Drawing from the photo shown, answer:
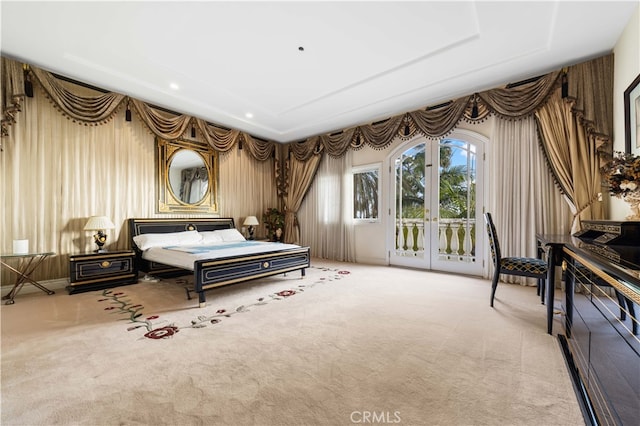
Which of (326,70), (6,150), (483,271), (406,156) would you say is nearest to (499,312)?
(483,271)

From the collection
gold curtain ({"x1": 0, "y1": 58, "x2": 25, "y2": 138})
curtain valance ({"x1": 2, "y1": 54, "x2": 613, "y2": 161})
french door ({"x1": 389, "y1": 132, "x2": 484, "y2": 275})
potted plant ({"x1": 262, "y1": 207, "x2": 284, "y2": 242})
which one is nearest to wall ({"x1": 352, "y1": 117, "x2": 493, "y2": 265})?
french door ({"x1": 389, "y1": 132, "x2": 484, "y2": 275})

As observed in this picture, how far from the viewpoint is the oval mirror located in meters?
4.91

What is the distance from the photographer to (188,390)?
1.48m

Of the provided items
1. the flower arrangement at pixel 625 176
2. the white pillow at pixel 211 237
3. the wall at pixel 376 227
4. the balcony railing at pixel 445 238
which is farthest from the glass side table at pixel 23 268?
the flower arrangement at pixel 625 176

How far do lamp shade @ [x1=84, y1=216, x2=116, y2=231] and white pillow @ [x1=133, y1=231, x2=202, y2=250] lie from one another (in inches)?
18.2

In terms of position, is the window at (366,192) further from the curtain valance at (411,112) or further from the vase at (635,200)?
the vase at (635,200)

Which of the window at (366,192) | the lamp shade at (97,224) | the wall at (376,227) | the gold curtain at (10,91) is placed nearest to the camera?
the gold curtain at (10,91)

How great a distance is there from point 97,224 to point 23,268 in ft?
3.15

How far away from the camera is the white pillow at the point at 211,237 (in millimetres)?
4734

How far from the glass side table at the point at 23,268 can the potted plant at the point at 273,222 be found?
3730 mm

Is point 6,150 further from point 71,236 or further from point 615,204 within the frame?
point 615,204

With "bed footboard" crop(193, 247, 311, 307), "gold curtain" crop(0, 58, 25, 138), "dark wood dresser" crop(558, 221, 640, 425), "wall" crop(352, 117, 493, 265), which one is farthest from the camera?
"wall" crop(352, 117, 493, 265)

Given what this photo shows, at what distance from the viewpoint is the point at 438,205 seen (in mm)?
4527

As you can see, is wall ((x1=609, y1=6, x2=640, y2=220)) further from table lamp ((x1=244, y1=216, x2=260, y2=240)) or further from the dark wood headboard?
the dark wood headboard
